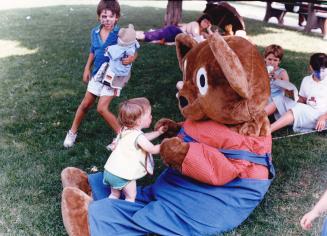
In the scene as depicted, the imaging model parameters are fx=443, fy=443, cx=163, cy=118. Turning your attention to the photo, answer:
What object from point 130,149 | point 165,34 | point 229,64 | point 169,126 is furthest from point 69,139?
point 165,34

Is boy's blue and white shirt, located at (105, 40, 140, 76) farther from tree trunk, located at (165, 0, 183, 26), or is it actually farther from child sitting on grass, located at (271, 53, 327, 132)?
tree trunk, located at (165, 0, 183, 26)

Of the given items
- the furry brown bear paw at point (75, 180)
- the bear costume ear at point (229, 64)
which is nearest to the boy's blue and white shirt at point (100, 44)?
the furry brown bear paw at point (75, 180)

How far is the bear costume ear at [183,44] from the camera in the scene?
11.6ft

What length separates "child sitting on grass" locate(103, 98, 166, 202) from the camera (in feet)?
10.5

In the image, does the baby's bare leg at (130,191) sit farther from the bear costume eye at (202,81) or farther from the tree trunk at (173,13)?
the tree trunk at (173,13)

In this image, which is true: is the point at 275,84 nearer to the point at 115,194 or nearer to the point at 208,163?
the point at 208,163

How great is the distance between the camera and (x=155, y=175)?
167 inches

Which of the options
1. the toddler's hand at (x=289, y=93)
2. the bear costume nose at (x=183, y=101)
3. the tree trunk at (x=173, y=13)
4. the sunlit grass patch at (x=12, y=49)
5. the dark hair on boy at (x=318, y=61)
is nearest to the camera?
the bear costume nose at (x=183, y=101)

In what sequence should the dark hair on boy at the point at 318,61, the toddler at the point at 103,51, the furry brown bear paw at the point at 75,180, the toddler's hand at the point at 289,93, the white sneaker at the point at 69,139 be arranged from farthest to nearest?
the toddler's hand at the point at 289,93 < the dark hair on boy at the point at 318,61 < the white sneaker at the point at 69,139 < the toddler at the point at 103,51 < the furry brown bear paw at the point at 75,180

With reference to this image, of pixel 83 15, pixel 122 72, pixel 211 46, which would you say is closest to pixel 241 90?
pixel 211 46

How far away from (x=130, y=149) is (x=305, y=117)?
2.80 m

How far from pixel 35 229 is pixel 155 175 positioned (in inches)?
51.4

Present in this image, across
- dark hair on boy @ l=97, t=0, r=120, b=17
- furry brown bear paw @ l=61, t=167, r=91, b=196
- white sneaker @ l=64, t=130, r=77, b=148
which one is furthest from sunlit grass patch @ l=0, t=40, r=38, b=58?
furry brown bear paw @ l=61, t=167, r=91, b=196

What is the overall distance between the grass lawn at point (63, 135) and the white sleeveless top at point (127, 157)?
65cm
